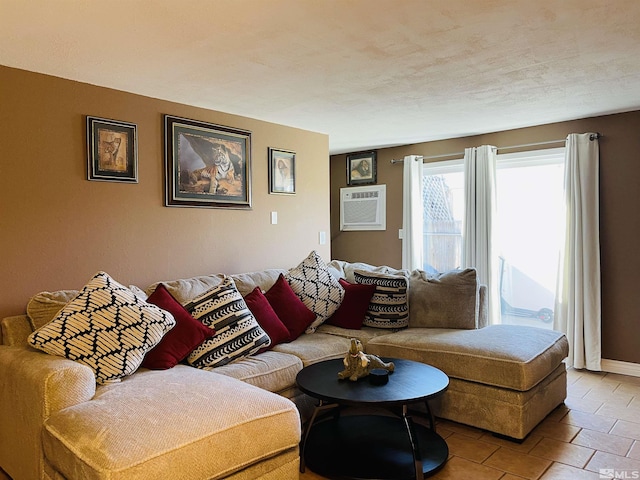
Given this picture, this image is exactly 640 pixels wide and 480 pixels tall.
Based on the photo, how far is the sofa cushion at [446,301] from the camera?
3.48 meters

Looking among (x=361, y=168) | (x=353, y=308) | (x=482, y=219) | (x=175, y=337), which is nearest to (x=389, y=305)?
(x=353, y=308)

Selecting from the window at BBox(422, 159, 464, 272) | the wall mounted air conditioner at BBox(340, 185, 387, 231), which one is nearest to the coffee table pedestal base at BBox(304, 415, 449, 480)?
the window at BBox(422, 159, 464, 272)

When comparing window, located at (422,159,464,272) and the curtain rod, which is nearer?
the curtain rod

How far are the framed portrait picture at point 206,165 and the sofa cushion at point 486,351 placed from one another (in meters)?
1.66

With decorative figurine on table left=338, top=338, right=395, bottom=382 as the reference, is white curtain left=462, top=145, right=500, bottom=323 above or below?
above

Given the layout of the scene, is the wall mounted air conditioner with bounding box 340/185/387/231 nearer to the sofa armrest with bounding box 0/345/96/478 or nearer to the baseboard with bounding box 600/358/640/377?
the baseboard with bounding box 600/358/640/377

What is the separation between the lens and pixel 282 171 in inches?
171

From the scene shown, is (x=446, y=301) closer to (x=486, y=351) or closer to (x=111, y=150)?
(x=486, y=351)

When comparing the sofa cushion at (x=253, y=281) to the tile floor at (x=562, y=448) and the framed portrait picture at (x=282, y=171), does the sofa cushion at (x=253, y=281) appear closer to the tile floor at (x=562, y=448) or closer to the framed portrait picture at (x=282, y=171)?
the framed portrait picture at (x=282, y=171)

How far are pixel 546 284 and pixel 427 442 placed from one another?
259cm

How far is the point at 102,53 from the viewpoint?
2510 mm

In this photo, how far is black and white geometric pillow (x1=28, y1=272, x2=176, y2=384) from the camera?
2.22 meters

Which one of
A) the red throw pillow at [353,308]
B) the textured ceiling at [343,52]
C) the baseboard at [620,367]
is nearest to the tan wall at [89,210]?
the textured ceiling at [343,52]

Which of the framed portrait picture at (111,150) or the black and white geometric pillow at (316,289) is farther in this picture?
the black and white geometric pillow at (316,289)
